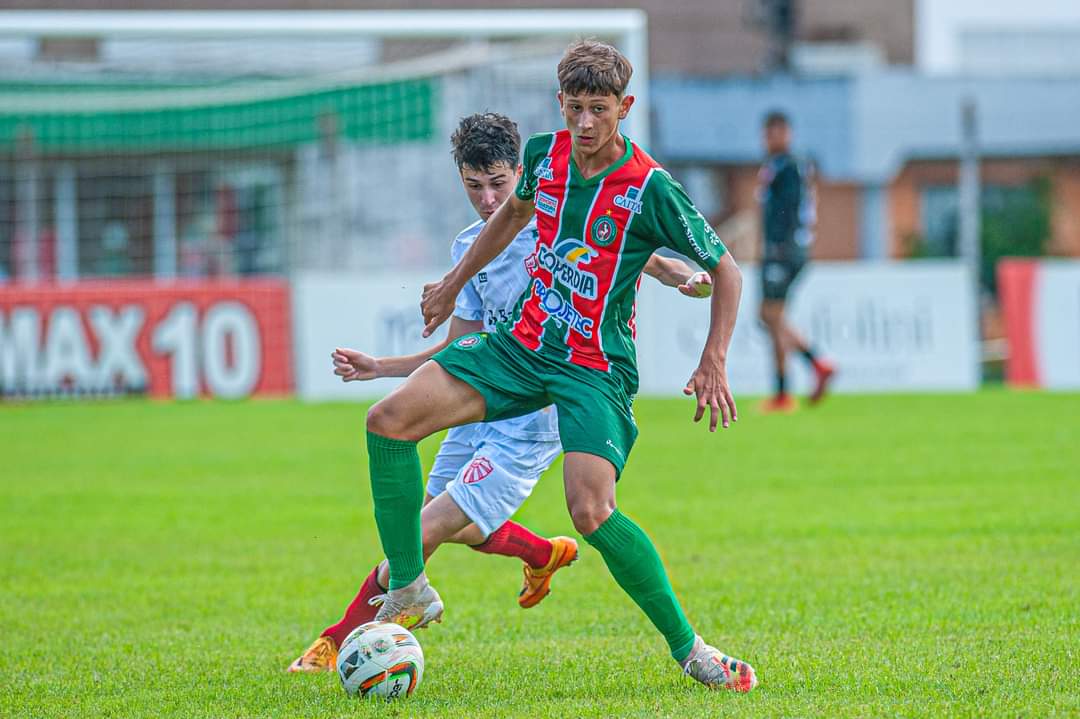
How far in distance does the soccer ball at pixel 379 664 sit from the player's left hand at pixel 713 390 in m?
1.13

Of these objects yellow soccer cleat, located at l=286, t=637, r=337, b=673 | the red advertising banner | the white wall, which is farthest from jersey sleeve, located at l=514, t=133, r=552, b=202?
the white wall

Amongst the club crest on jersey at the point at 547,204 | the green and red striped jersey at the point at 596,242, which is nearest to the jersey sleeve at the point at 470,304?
the green and red striped jersey at the point at 596,242

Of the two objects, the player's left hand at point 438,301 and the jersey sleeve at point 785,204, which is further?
the jersey sleeve at point 785,204

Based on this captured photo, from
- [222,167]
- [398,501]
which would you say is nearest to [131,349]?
[222,167]

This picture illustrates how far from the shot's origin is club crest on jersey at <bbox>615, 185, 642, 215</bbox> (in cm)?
473

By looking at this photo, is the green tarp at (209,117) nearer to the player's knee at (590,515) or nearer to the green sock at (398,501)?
the green sock at (398,501)

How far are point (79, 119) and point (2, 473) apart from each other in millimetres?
11754

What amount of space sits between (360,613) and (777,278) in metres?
9.58


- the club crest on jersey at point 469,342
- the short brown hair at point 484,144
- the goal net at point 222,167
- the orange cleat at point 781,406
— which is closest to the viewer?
the club crest on jersey at point 469,342

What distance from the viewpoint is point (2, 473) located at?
11688 mm

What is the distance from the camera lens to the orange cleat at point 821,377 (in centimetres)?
1488

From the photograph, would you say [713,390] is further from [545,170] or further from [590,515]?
[545,170]

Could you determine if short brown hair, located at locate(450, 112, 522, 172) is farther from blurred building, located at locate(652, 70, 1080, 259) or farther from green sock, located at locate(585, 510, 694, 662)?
blurred building, located at locate(652, 70, 1080, 259)

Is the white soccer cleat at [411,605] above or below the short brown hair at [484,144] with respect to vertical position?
below
